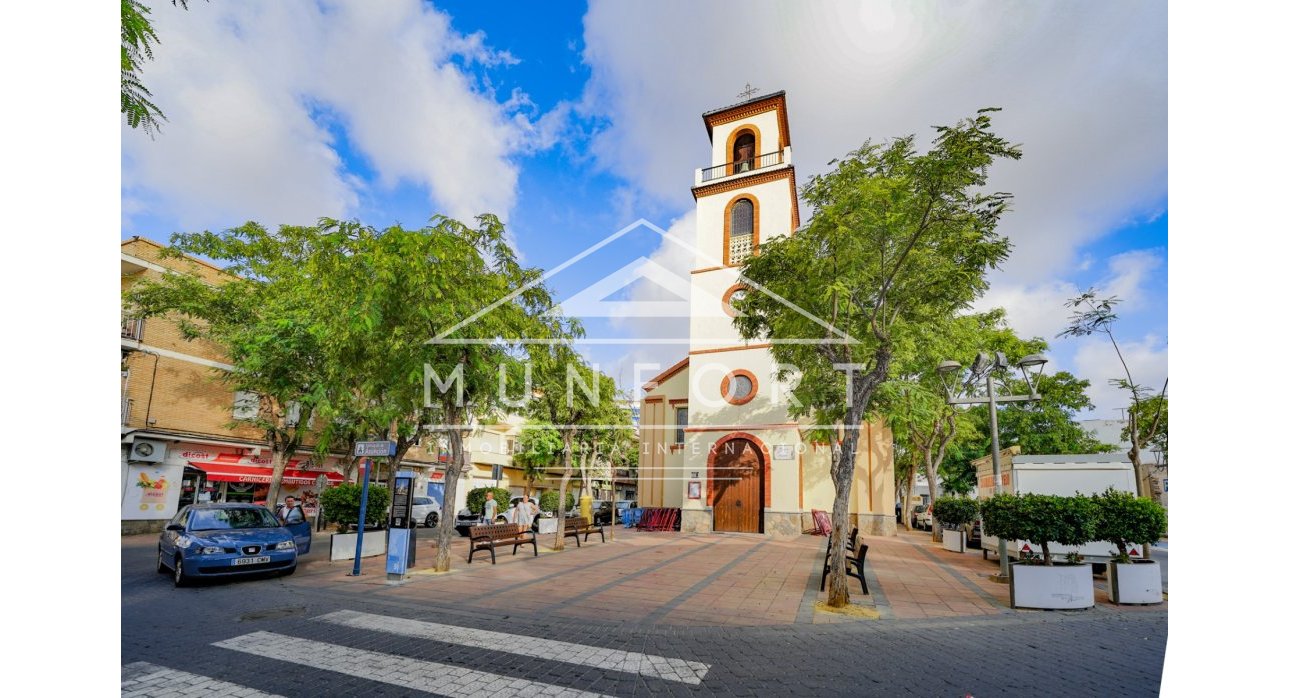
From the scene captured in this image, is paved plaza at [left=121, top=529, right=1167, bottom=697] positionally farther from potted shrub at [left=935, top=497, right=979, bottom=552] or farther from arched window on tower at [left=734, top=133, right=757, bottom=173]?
arched window on tower at [left=734, top=133, right=757, bottom=173]

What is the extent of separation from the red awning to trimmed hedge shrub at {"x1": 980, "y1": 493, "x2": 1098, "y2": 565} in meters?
21.1

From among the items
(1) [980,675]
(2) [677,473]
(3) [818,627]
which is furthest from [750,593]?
(2) [677,473]

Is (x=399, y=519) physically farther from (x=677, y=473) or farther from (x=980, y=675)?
(x=677, y=473)

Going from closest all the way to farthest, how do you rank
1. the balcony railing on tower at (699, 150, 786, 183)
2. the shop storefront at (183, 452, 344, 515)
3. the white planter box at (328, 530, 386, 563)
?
the white planter box at (328, 530, 386, 563)
the shop storefront at (183, 452, 344, 515)
the balcony railing on tower at (699, 150, 786, 183)

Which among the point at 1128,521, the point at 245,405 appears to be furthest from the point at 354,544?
the point at 1128,521

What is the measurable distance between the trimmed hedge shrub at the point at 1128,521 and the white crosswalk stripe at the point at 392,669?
793cm

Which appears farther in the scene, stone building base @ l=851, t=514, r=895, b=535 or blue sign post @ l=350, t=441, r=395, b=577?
stone building base @ l=851, t=514, r=895, b=535

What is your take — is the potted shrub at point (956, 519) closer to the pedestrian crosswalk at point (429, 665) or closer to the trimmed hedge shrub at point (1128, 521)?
the trimmed hedge shrub at point (1128, 521)

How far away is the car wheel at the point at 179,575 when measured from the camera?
8727mm

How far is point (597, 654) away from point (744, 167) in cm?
2209

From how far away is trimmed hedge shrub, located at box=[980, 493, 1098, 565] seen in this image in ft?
27.1

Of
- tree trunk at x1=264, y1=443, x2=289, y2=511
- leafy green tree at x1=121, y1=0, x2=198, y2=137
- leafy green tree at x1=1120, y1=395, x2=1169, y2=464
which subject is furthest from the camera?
tree trunk at x1=264, y1=443, x2=289, y2=511

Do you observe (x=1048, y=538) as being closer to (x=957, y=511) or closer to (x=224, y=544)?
(x=957, y=511)

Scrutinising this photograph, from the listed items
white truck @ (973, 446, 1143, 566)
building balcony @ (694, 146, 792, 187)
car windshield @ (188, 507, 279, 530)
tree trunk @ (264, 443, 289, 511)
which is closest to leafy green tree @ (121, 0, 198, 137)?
car windshield @ (188, 507, 279, 530)
